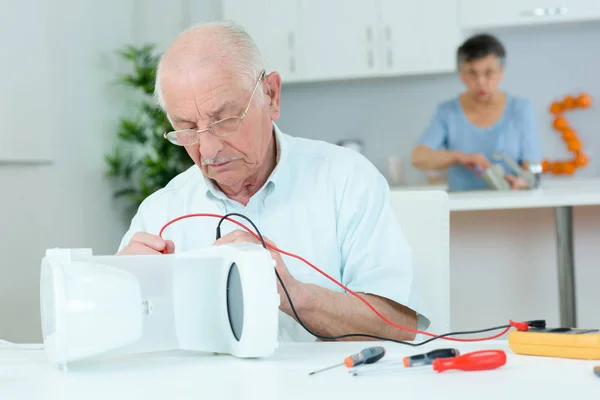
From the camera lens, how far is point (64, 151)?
12.5 feet

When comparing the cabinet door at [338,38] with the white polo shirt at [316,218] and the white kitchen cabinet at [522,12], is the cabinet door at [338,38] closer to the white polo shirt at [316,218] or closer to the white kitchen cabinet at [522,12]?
the white kitchen cabinet at [522,12]

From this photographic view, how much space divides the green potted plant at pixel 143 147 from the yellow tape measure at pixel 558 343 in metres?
3.33

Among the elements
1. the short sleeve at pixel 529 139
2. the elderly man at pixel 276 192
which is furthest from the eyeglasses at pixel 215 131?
the short sleeve at pixel 529 139

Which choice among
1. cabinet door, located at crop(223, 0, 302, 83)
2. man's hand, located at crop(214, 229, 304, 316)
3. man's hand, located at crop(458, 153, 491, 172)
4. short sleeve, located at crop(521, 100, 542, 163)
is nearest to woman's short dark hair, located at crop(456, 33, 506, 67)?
short sleeve, located at crop(521, 100, 542, 163)

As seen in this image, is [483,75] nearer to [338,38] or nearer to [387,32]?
A: [387,32]

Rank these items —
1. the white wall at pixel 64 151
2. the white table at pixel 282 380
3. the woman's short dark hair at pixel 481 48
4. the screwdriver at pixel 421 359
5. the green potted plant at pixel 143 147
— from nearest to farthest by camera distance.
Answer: the white table at pixel 282 380 → the screwdriver at pixel 421 359 → the white wall at pixel 64 151 → the woman's short dark hair at pixel 481 48 → the green potted plant at pixel 143 147

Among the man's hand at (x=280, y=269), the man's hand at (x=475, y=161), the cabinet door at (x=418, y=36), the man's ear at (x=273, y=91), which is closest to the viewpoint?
the man's hand at (x=280, y=269)

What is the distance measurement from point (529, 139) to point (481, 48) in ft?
1.71

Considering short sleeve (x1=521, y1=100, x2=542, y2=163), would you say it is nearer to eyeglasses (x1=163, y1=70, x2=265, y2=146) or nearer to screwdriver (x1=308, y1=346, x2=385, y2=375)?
eyeglasses (x1=163, y1=70, x2=265, y2=146)

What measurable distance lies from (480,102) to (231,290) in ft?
10.6

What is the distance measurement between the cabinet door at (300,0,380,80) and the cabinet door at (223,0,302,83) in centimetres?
6

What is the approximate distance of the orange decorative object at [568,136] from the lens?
449cm

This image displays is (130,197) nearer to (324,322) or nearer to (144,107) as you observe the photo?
(144,107)

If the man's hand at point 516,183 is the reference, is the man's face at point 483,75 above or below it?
above
